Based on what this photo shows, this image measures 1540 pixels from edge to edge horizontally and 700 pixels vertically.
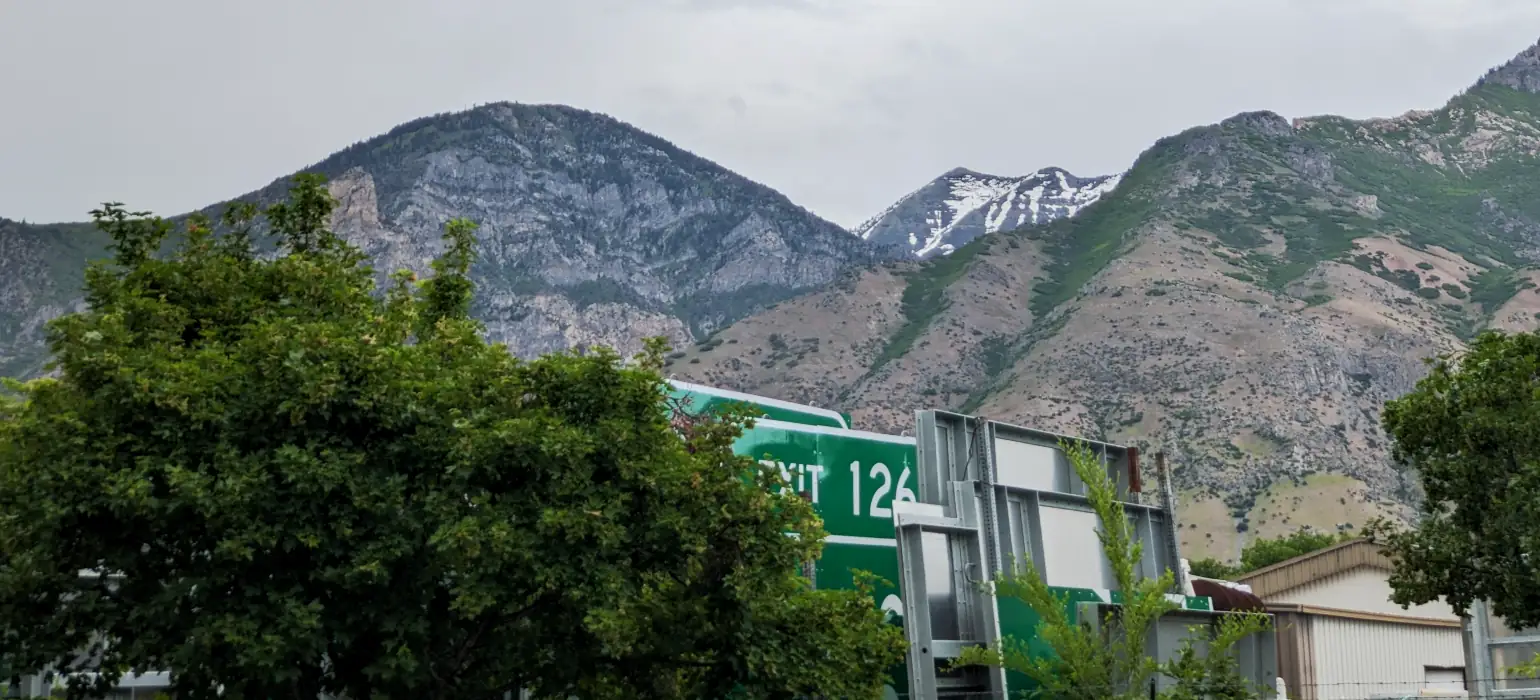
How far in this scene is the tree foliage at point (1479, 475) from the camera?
22703mm

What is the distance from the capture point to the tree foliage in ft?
74.5

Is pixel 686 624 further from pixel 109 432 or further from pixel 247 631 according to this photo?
pixel 109 432

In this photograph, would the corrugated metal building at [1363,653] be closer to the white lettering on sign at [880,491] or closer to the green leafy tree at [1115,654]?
the white lettering on sign at [880,491]

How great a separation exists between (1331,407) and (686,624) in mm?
115236

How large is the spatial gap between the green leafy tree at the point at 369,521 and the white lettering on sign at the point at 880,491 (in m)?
6.04

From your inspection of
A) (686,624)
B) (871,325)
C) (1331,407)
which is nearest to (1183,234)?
(871,325)

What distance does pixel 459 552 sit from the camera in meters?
14.6

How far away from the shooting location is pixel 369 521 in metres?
15.1

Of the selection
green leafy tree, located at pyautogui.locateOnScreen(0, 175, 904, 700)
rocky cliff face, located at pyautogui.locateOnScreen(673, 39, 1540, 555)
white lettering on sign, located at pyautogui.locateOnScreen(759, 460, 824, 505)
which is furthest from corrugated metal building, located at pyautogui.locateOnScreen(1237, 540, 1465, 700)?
rocky cliff face, located at pyautogui.locateOnScreen(673, 39, 1540, 555)

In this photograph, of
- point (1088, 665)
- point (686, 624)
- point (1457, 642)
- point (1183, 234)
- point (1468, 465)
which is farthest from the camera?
point (1183, 234)

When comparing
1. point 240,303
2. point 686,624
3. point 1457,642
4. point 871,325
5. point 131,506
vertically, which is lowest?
point 1457,642

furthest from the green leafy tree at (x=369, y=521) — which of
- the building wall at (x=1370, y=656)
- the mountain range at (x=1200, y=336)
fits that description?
the mountain range at (x=1200, y=336)

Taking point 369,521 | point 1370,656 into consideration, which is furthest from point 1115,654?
point 1370,656

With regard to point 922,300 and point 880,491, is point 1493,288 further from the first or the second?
point 880,491
